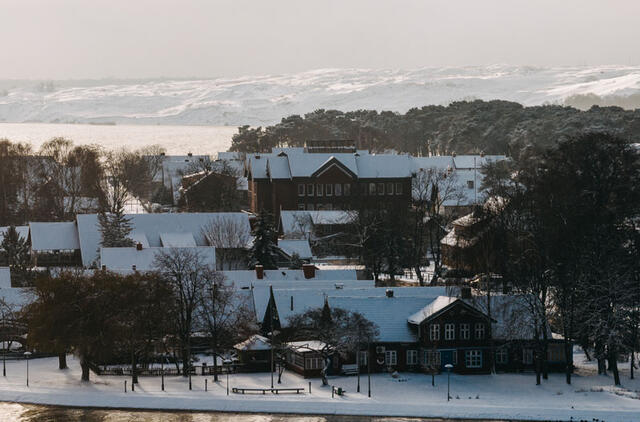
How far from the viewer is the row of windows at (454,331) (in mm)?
49812

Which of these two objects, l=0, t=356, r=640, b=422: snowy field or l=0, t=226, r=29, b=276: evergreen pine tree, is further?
l=0, t=226, r=29, b=276: evergreen pine tree

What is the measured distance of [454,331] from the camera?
1970 inches

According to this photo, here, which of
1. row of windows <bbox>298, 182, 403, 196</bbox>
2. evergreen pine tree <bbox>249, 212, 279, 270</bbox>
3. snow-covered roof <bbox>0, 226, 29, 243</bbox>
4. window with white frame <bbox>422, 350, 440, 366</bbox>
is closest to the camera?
window with white frame <bbox>422, 350, 440, 366</bbox>

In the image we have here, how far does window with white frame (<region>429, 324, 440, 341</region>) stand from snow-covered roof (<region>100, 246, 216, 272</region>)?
57.9 feet

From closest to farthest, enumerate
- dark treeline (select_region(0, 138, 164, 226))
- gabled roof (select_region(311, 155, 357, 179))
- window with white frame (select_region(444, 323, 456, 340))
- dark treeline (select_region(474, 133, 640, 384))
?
dark treeline (select_region(474, 133, 640, 384)) → window with white frame (select_region(444, 323, 456, 340)) → gabled roof (select_region(311, 155, 357, 179)) → dark treeline (select_region(0, 138, 164, 226))

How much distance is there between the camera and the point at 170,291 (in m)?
49.7

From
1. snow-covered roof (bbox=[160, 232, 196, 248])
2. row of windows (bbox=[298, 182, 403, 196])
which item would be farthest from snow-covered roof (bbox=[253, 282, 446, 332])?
row of windows (bbox=[298, 182, 403, 196])

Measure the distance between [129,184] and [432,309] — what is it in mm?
70409

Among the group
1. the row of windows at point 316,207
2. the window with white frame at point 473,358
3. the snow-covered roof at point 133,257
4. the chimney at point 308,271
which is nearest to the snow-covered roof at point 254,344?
the window with white frame at point 473,358

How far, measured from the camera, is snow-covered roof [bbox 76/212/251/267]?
238 feet

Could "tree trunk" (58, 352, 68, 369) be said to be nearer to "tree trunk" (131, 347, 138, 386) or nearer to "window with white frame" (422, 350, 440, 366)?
"tree trunk" (131, 347, 138, 386)

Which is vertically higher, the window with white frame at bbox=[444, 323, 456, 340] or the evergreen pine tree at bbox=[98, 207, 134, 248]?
the evergreen pine tree at bbox=[98, 207, 134, 248]

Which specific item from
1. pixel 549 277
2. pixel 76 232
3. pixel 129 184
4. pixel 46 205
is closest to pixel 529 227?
A: pixel 549 277

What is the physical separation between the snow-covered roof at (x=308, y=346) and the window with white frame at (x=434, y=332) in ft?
16.7
